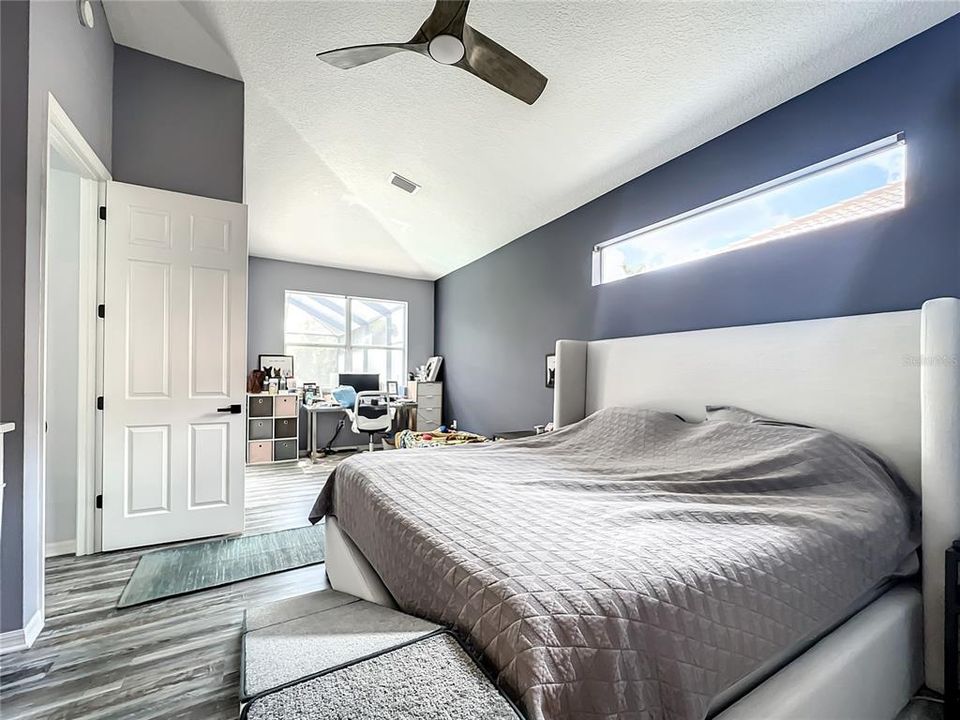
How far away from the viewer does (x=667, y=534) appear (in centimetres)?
121

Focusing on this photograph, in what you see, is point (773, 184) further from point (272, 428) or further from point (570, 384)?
point (272, 428)

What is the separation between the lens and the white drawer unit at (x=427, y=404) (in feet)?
20.0

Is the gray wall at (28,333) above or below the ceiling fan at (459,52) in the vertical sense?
below

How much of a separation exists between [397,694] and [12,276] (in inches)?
85.0

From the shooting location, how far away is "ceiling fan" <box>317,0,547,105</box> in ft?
5.46

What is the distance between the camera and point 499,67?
6.38 ft

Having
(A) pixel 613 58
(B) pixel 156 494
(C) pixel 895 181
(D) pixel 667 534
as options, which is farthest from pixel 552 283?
(B) pixel 156 494

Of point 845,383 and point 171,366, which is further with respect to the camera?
point 171,366

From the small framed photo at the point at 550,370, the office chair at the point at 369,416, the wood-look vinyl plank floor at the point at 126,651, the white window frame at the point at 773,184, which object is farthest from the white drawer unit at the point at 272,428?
the white window frame at the point at 773,184

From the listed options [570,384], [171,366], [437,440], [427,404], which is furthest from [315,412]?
[570,384]

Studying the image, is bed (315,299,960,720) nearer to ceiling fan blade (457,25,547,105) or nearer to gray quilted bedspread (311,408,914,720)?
gray quilted bedspread (311,408,914,720)

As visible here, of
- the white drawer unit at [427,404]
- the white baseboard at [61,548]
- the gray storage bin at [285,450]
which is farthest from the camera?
the white drawer unit at [427,404]

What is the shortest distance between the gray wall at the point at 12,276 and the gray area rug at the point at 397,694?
1.78 m

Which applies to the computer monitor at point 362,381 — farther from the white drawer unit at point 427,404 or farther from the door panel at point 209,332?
the door panel at point 209,332
